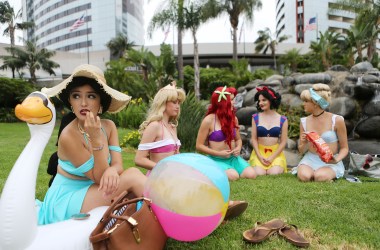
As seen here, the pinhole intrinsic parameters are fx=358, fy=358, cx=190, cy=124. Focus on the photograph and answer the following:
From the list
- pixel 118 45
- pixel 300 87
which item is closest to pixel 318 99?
pixel 300 87

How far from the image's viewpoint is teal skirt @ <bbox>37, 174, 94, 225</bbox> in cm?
245

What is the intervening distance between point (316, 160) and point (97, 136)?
3.86 m

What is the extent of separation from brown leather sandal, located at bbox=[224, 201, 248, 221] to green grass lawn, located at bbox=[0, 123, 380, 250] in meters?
0.06

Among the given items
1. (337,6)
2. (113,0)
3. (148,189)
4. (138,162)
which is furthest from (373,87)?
(113,0)

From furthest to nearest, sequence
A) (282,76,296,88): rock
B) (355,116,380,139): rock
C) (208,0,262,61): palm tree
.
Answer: (208,0,262,61): palm tree
(282,76,296,88): rock
(355,116,380,139): rock

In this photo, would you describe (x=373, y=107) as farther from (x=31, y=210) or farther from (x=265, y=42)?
(x=265, y=42)

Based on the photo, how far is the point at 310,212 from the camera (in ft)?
11.0

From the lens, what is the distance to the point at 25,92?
2447cm

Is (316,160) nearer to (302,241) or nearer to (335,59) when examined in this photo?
(302,241)

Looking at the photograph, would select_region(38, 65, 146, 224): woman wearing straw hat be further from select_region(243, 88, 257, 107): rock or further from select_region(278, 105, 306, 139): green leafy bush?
select_region(243, 88, 257, 107): rock

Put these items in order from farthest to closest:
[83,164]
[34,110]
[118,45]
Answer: [118,45]
[83,164]
[34,110]

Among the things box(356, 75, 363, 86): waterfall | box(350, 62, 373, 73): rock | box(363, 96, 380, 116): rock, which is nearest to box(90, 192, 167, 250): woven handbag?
box(363, 96, 380, 116): rock

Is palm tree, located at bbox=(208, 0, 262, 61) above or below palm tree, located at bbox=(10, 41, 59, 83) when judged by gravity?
above

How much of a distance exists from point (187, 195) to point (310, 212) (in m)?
1.85
